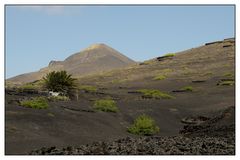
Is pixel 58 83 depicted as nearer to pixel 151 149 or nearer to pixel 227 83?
pixel 151 149

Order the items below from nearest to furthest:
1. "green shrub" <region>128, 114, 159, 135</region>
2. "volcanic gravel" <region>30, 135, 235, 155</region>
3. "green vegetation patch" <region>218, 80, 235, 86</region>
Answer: "volcanic gravel" <region>30, 135, 235, 155</region>, "green shrub" <region>128, 114, 159, 135</region>, "green vegetation patch" <region>218, 80, 235, 86</region>

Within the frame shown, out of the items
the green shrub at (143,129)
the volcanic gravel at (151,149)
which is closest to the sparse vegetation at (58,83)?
the green shrub at (143,129)

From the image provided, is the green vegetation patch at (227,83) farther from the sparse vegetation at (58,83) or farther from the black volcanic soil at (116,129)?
the sparse vegetation at (58,83)

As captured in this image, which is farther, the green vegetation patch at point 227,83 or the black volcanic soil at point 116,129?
the green vegetation patch at point 227,83

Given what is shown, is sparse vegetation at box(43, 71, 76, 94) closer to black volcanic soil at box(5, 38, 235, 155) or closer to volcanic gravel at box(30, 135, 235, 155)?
black volcanic soil at box(5, 38, 235, 155)

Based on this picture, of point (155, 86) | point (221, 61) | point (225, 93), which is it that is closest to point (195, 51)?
point (221, 61)

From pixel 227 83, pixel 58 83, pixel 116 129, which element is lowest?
pixel 116 129

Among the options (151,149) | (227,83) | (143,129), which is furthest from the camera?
(227,83)

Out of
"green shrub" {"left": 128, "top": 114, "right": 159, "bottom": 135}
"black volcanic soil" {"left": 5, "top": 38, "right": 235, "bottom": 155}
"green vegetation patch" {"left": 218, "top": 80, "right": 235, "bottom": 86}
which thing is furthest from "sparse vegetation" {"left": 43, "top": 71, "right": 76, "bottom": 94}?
"green vegetation patch" {"left": 218, "top": 80, "right": 235, "bottom": 86}

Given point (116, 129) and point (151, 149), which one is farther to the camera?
point (116, 129)

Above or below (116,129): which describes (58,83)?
above

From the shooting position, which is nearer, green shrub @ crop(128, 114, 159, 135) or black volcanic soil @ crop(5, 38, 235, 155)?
black volcanic soil @ crop(5, 38, 235, 155)

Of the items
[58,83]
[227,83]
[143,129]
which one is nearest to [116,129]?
[143,129]
